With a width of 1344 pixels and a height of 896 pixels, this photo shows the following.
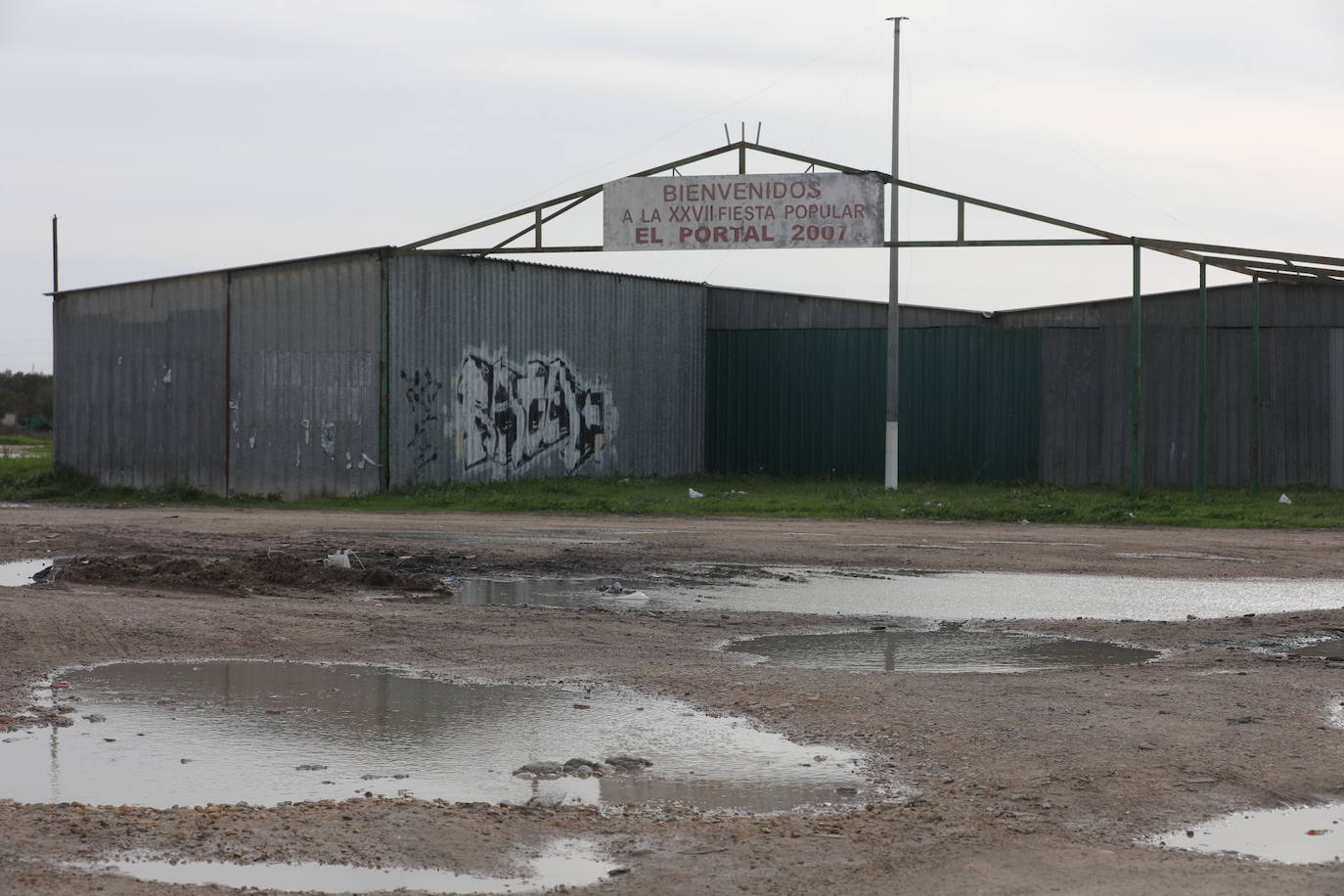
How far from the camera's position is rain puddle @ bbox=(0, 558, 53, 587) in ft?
39.8

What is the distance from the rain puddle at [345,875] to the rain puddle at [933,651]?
157 inches

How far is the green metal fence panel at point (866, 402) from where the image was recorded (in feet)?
92.0

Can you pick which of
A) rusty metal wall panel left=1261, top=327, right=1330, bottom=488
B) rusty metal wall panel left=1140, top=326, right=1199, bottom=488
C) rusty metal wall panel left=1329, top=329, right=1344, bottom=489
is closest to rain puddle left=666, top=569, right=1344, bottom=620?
rusty metal wall panel left=1140, top=326, right=1199, bottom=488

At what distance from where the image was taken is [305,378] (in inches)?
934

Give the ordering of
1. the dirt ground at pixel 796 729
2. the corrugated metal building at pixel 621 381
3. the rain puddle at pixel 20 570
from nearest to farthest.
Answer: the dirt ground at pixel 796 729
the rain puddle at pixel 20 570
the corrugated metal building at pixel 621 381

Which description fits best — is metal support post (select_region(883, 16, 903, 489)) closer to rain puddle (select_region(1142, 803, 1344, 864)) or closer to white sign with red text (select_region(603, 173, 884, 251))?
white sign with red text (select_region(603, 173, 884, 251))

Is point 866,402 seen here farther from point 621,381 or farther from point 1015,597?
point 1015,597

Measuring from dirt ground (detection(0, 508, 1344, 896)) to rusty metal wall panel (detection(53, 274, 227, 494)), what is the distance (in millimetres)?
9916

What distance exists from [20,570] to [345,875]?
9.58m

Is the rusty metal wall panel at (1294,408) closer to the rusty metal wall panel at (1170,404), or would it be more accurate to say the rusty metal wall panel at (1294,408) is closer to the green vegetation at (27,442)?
the rusty metal wall panel at (1170,404)

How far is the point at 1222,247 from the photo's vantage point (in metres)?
20.0

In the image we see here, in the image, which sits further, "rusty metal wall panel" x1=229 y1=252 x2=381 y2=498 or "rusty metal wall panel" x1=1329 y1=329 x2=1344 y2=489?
"rusty metal wall panel" x1=1329 y1=329 x2=1344 y2=489


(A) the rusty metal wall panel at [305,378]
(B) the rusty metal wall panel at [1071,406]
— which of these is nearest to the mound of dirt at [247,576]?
(A) the rusty metal wall panel at [305,378]

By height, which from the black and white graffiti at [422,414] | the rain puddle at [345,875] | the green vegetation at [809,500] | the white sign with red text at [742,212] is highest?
the white sign with red text at [742,212]
